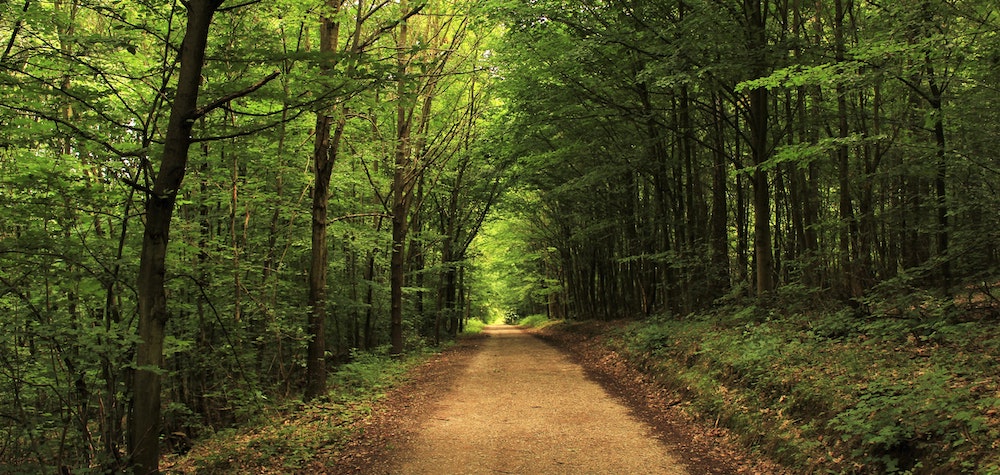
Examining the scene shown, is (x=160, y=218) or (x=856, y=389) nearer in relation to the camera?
(x=160, y=218)

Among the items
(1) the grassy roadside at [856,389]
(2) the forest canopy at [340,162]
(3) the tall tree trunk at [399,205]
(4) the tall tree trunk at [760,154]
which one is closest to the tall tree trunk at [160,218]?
(2) the forest canopy at [340,162]

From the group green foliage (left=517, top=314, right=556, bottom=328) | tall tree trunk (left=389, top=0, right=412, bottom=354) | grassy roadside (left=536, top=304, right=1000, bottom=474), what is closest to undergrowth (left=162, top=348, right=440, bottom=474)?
tall tree trunk (left=389, top=0, right=412, bottom=354)

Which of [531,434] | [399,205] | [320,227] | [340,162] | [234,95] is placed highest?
[340,162]

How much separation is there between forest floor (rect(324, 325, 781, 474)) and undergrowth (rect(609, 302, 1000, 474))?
1.53 ft

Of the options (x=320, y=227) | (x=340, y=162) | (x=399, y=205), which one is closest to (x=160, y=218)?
(x=320, y=227)

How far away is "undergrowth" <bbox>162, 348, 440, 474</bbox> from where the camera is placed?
618 cm

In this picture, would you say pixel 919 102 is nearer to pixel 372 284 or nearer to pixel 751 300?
pixel 751 300

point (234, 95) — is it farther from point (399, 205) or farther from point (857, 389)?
point (399, 205)

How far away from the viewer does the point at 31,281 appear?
19.1 feet

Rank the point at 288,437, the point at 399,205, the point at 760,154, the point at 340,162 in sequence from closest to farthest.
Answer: the point at 288,437 < the point at 760,154 < the point at 340,162 < the point at 399,205

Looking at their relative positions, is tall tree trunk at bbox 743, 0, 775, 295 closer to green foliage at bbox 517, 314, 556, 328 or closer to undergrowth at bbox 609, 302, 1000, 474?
undergrowth at bbox 609, 302, 1000, 474

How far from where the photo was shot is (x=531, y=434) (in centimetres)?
725

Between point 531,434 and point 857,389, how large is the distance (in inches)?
152

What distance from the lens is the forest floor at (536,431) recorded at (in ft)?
19.7
